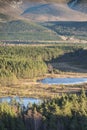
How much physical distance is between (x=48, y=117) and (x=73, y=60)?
80.0 m

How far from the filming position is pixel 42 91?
5903 centimetres

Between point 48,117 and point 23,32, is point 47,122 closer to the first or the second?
point 48,117

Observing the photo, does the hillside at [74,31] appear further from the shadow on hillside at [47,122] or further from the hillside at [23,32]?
the shadow on hillside at [47,122]

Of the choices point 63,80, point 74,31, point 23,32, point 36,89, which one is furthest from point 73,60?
point 74,31

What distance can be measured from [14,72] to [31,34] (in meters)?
107

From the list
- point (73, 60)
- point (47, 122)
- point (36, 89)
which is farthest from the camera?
point (73, 60)

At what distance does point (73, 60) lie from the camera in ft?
361

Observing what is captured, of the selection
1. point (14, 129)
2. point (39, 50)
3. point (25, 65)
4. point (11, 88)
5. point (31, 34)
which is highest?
point (14, 129)

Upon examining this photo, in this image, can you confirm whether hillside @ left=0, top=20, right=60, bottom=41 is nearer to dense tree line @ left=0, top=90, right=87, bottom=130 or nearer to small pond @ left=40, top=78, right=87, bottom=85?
small pond @ left=40, top=78, right=87, bottom=85

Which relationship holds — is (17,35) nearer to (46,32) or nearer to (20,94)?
(46,32)

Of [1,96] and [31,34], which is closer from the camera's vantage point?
[1,96]

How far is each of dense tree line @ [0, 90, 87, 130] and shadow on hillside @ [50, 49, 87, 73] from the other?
2476 inches

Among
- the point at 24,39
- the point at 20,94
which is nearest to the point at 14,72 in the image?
the point at 20,94

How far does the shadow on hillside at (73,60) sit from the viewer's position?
9984 cm
